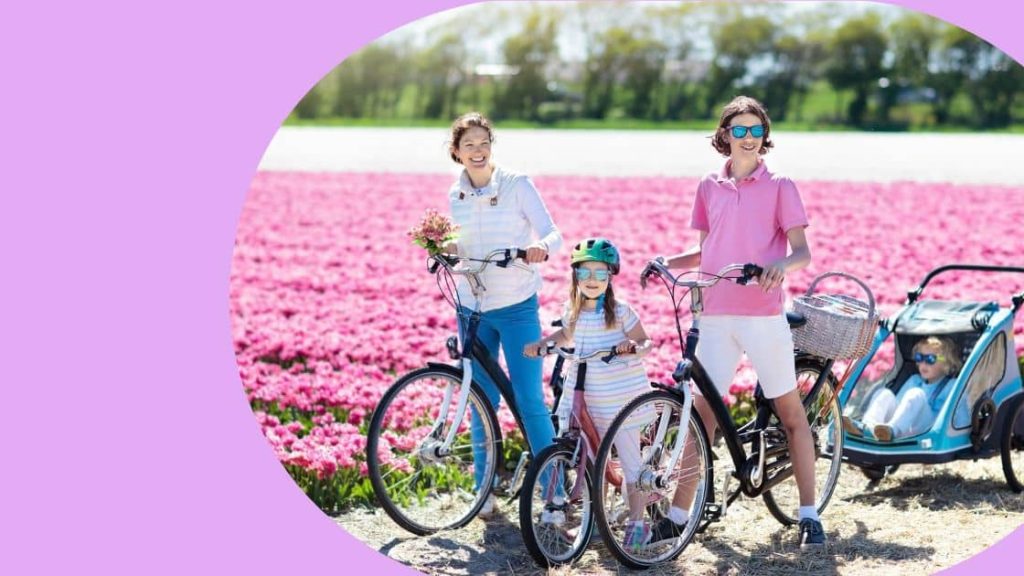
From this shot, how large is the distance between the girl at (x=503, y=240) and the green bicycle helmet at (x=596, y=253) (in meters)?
0.41

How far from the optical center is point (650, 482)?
5473 millimetres

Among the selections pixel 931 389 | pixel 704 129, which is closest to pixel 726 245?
pixel 931 389

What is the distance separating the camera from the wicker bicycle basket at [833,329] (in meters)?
5.92

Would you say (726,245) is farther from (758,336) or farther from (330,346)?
(330,346)

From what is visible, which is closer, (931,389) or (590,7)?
(931,389)

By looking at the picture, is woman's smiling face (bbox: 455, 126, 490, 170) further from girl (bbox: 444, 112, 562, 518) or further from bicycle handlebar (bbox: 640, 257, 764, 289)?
bicycle handlebar (bbox: 640, 257, 764, 289)

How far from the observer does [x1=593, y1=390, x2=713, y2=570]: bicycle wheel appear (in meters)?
5.32

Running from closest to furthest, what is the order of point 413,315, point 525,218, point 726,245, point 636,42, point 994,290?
point 726,245
point 525,218
point 413,315
point 994,290
point 636,42

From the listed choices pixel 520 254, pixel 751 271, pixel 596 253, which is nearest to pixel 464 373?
pixel 520 254

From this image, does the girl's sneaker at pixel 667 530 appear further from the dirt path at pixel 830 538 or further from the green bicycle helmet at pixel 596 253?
the green bicycle helmet at pixel 596 253

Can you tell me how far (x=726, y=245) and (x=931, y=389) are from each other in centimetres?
177

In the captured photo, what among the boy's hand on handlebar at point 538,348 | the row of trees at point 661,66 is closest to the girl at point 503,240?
the boy's hand on handlebar at point 538,348

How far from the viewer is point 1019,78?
3472 cm

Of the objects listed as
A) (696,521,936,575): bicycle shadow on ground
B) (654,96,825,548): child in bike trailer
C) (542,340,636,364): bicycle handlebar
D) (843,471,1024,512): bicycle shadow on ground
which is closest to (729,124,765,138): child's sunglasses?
(654,96,825,548): child in bike trailer
